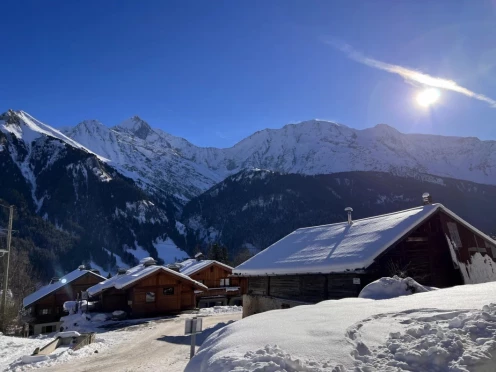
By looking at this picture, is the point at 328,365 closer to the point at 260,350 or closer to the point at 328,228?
the point at 260,350

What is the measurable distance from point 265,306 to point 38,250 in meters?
131

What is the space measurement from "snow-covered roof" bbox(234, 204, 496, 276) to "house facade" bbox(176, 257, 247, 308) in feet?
74.5

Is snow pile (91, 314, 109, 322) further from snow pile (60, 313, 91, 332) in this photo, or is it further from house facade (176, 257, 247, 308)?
house facade (176, 257, 247, 308)

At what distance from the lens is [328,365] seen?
4.98m

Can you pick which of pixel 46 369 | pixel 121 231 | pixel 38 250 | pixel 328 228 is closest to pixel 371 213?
pixel 121 231

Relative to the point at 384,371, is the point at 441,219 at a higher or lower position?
higher

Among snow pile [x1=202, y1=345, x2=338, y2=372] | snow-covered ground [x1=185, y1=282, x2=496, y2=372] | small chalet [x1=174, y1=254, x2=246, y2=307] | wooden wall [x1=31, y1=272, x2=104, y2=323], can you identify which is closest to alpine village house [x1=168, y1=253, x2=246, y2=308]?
small chalet [x1=174, y1=254, x2=246, y2=307]

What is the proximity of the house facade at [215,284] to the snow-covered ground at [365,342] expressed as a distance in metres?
42.1

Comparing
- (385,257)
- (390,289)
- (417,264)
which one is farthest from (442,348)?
(417,264)

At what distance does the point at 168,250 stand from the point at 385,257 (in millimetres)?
169790

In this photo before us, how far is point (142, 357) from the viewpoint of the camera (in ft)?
53.1

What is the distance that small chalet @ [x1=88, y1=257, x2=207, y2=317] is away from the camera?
34.8 meters

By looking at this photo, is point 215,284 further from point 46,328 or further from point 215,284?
point 46,328

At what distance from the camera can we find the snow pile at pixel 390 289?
1133cm
